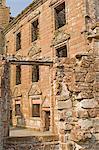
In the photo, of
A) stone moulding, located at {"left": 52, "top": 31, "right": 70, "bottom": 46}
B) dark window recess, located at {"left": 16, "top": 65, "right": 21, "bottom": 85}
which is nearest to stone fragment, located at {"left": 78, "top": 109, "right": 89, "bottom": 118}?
stone moulding, located at {"left": 52, "top": 31, "right": 70, "bottom": 46}

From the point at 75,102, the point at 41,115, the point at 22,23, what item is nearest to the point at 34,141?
the point at 41,115

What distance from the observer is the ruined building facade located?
5289 millimetres

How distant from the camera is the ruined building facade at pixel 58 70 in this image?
5289mm

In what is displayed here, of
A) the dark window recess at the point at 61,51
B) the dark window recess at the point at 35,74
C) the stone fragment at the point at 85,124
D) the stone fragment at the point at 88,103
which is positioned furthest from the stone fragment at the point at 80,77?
the dark window recess at the point at 35,74

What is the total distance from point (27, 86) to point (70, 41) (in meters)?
6.03

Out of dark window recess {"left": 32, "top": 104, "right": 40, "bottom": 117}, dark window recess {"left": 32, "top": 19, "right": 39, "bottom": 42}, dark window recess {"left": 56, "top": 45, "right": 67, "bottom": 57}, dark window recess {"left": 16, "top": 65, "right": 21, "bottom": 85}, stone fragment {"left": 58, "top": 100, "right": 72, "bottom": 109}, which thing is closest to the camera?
stone fragment {"left": 58, "top": 100, "right": 72, "bottom": 109}

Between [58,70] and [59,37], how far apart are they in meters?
5.99

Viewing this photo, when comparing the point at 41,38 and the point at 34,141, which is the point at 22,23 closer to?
the point at 41,38

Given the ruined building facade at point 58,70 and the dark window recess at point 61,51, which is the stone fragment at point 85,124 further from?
the dark window recess at point 61,51

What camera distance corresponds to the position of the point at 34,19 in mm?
18781

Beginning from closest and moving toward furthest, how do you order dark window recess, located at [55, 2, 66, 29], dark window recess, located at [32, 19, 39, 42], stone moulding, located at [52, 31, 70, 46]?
stone moulding, located at [52, 31, 70, 46], dark window recess, located at [55, 2, 66, 29], dark window recess, located at [32, 19, 39, 42]

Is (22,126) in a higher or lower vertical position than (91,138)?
lower

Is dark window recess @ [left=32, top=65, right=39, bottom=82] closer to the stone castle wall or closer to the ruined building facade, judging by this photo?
the ruined building facade

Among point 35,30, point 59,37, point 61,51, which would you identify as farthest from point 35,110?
point 35,30
